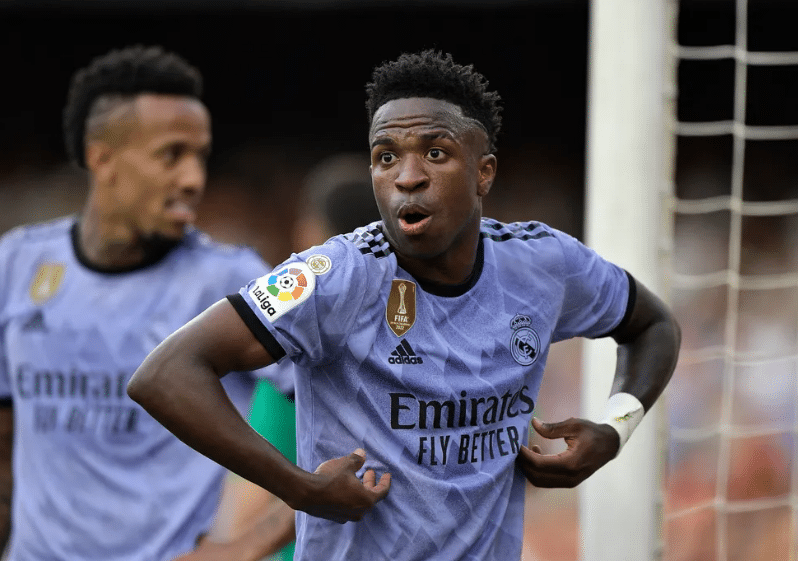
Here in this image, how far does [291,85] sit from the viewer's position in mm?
10000

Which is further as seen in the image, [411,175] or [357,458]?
[411,175]

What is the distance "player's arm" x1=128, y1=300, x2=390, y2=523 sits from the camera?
2219 millimetres

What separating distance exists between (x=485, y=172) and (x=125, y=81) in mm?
2035

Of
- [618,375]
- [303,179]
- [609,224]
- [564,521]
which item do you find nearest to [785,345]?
[564,521]

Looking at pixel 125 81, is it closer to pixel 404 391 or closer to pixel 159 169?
pixel 159 169

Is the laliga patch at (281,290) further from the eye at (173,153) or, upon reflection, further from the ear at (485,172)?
the eye at (173,153)

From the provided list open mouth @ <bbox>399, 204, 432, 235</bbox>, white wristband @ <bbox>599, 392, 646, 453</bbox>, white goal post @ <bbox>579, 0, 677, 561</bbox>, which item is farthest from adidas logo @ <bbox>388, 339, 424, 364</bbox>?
white goal post @ <bbox>579, 0, 677, 561</bbox>

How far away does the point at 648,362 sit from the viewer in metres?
3.02

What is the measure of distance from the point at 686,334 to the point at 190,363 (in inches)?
252

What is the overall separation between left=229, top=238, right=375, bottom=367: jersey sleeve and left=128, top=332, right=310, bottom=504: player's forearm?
5.6 inches

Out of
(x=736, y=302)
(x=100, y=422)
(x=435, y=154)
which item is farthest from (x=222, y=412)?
(x=736, y=302)

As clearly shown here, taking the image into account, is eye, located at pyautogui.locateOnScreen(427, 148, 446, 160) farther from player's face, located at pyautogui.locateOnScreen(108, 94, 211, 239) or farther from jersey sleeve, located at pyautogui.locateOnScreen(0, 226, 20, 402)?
jersey sleeve, located at pyautogui.locateOnScreen(0, 226, 20, 402)

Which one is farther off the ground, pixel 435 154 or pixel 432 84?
pixel 432 84

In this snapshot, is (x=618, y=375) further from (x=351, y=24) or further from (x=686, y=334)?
(x=351, y=24)
